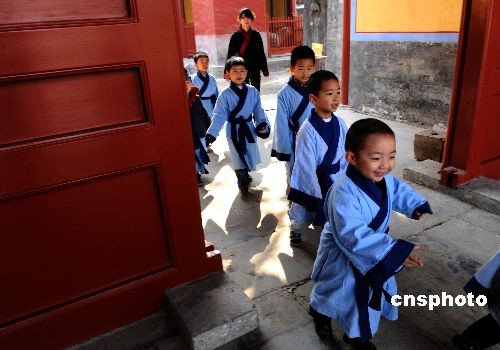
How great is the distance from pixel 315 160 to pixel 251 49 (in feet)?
16.5

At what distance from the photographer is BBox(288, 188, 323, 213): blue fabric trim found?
2.89m

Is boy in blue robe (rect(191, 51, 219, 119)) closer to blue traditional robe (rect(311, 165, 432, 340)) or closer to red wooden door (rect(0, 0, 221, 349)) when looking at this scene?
red wooden door (rect(0, 0, 221, 349))

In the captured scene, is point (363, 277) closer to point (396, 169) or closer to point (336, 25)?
point (396, 169)

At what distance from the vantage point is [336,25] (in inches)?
315

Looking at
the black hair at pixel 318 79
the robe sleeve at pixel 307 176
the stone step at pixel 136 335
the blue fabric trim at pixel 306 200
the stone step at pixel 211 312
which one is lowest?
the stone step at pixel 136 335

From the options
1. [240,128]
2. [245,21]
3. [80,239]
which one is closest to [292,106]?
[240,128]

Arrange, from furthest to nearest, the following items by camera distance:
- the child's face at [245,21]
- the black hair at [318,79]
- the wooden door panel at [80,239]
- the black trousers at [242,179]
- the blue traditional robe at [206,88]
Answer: the child's face at [245,21] → the blue traditional robe at [206,88] → the black trousers at [242,179] → the black hair at [318,79] → the wooden door panel at [80,239]

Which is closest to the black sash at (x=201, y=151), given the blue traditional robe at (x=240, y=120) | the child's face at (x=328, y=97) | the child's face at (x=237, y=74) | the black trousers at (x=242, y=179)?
the blue traditional robe at (x=240, y=120)

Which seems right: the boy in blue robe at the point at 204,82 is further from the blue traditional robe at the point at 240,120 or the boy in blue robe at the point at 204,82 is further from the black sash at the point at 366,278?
→ the black sash at the point at 366,278

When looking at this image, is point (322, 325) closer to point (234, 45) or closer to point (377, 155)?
point (377, 155)

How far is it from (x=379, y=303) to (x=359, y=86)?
6.21 metres

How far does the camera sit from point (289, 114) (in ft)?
12.6

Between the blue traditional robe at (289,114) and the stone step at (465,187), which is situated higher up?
the blue traditional robe at (289,114)

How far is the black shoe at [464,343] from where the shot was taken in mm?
2102
